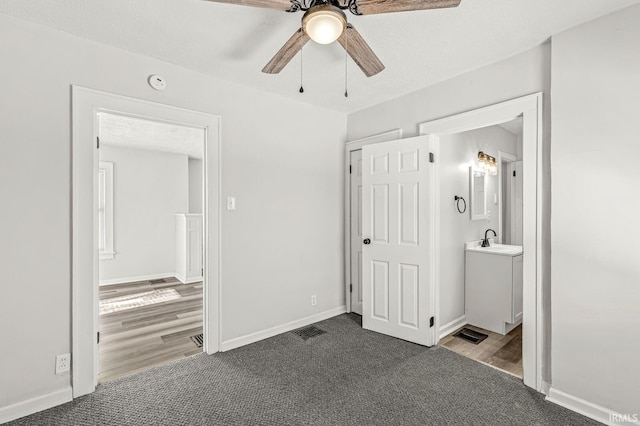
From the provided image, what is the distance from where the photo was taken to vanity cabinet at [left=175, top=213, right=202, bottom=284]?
5512 millimetres

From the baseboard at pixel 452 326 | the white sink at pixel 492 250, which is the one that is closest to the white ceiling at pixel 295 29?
the white sink at pixel 492 250

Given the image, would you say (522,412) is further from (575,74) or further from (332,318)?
(575,74)

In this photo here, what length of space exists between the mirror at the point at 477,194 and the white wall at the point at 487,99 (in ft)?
3.73

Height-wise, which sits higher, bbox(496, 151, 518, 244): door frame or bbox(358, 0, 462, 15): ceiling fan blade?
bbox(358, 0, 462, 15): ceiling fan blade

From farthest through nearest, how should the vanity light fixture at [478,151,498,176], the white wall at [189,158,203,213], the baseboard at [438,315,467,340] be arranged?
the white wall at [189,158,203,213]
the vanity light fixture at [478,151,498,176]
the baseboard at [438,315,467,340]

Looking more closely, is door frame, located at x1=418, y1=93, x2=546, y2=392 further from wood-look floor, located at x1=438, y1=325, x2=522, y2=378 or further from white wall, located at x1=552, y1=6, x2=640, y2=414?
wood-look floor, located at x1=438, y1=325, x2=522, y2=378

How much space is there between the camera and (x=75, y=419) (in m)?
1.90

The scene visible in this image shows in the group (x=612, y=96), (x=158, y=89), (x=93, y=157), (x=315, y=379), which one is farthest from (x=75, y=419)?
(x=612, y=96)

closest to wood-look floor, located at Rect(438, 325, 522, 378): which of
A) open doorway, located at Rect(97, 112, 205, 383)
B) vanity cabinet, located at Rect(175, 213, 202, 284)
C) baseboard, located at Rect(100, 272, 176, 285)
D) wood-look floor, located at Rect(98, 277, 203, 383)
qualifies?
wood-look floor, located at Rect(98, 277, 203, 383)

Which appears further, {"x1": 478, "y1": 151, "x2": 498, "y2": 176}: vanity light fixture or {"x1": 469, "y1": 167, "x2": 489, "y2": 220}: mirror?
{"x1": 478, "y1": 151, "x2": 498, "y2": 176}: vanity light fixture

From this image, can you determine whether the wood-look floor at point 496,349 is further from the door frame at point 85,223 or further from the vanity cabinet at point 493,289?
the door frame at point 85,223

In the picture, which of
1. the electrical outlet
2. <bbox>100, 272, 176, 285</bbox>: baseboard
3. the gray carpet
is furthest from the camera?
<bbox>100, 272, 176, 285</bbox>: baseboard

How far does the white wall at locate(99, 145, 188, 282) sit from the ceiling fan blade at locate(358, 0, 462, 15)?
559cm

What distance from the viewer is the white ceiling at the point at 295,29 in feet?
6.03
